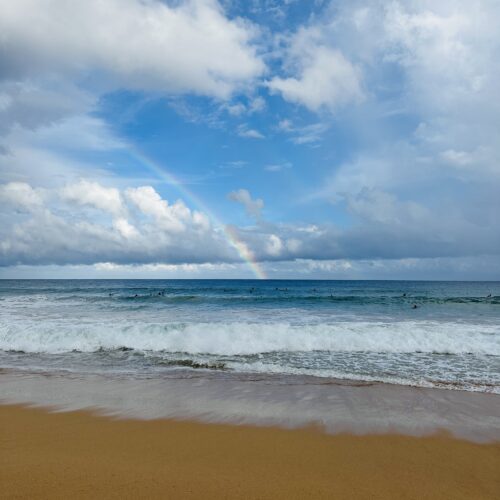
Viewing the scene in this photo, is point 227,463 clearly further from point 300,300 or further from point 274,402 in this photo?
point 300,300

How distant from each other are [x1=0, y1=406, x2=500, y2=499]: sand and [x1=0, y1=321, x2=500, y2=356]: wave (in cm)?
695

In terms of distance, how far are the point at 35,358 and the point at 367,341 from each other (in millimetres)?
11665

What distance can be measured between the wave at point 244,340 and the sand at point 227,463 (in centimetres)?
695

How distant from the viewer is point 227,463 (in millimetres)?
4172

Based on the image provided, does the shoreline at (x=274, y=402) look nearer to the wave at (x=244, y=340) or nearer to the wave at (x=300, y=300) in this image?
the wave at (x=244, y=340)

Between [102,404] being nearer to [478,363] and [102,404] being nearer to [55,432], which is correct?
[55,432]

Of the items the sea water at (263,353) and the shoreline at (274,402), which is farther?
the sea water at (263,353)

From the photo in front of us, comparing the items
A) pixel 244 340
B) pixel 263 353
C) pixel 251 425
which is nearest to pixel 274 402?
pixel 251 425

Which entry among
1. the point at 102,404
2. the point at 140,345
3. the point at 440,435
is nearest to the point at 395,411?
the point at 440,435

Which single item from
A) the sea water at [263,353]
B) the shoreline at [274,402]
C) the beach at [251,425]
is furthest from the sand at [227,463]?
the sea water at [263,353]

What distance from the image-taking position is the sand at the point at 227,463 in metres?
3.58

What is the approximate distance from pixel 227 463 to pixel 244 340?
8.97m

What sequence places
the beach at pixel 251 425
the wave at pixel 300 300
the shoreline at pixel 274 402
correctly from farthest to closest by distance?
the wave at pixel 300 300, the shoreline at pixel 274 402, the beach at pixel 251 425

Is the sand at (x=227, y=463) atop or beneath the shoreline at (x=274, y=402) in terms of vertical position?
atop
